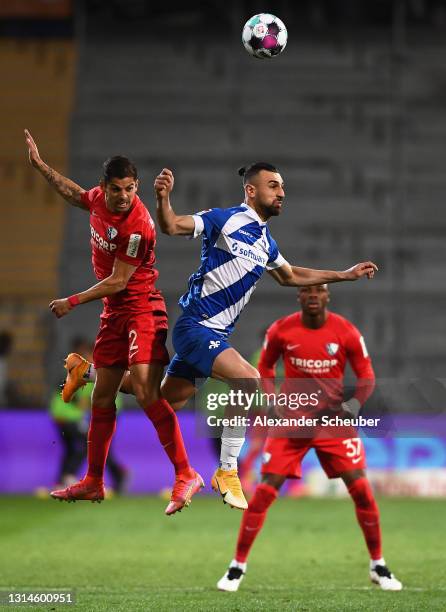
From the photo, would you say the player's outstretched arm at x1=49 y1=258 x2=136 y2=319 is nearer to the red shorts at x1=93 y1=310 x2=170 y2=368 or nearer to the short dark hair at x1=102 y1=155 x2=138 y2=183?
the red shorts at x1=93 y1=310 x2=170 y2=368

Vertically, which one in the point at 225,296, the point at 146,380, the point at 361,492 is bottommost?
the point at 361,492

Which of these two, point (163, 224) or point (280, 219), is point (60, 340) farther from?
point (163, 224)

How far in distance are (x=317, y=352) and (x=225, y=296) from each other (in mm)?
2064

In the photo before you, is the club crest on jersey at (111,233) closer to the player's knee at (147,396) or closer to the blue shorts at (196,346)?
the blue shorts at (196,346)

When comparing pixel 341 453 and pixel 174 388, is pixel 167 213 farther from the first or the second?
pixel 341 453

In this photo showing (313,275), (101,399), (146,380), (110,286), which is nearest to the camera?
(110,286)

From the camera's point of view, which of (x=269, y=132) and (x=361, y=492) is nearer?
(x=361, y=492)

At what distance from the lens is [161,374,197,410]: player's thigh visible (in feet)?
23.1

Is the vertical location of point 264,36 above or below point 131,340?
above

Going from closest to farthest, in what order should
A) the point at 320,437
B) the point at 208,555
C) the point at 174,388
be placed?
the point at 174,388 < the point at 320,437 < the point at 208,555

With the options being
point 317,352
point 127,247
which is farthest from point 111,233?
point 317,352

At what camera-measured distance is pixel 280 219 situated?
19.0 m

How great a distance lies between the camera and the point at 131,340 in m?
6.94

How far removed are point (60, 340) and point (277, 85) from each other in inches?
230
